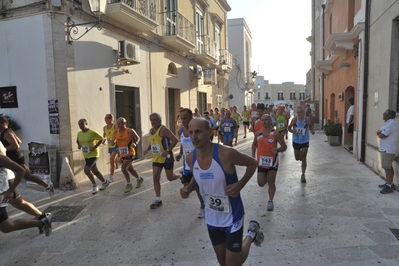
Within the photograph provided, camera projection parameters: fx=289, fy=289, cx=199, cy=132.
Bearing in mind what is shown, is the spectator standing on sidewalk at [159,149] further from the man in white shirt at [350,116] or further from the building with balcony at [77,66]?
the man in white shirt at [350,116]

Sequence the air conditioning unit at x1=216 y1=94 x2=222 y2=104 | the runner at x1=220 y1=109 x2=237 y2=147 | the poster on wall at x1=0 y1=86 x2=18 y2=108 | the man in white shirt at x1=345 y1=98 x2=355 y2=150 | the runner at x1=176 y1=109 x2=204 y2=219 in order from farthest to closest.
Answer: the air conditioning unit at x1=216 y1=94 x2=222 y2=104 < the runner at x1=220 y1=109 x2=237 y2=147 < the man in white shirt at x1=345 y1=98 x2=355 y2=150 < the poster on wall at x1=0 y1=86 x2=18 y2=108 < the runner at x1=176 y1=109 x2=204 y2=219

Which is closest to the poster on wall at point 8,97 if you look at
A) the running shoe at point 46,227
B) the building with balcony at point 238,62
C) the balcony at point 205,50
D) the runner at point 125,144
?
the runner at point 125,144

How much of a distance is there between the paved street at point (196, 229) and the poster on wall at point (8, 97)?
7.53 ft

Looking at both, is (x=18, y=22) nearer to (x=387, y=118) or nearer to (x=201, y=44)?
(x=387, y=118)

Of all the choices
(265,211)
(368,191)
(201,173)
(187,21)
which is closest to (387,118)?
(368,191)

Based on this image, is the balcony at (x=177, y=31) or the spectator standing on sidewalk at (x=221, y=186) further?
the balcony at (x=177, y=31)

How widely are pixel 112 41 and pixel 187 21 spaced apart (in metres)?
5.64

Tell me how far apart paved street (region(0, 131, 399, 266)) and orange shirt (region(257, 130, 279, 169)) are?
0.84 meters

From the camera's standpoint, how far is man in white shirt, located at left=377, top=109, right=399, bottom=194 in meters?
5.69

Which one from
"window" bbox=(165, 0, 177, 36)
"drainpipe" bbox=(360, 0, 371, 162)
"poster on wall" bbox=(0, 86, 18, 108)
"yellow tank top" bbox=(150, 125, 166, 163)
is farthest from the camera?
"window" bbox=(165, 0, 177, 36)

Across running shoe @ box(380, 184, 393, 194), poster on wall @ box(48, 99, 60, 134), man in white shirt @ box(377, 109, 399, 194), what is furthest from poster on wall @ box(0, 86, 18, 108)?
running shoe @ box(380, 184, 393, 194)

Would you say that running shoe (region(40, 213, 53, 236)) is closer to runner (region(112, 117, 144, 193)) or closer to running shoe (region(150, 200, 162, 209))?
running shoe (region(150, 200, 162, 209))

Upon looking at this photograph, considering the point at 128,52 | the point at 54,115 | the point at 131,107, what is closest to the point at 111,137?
the point at 54,115

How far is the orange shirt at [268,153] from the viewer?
495 cm
